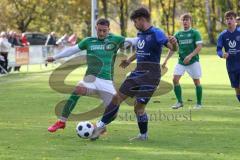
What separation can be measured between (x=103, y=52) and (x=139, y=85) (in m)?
0.89

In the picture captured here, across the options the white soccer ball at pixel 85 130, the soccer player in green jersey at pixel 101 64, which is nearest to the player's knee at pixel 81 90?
the soccer player in green jersey at pixel 101 64

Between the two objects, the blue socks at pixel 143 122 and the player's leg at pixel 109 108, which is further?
the player's leg at pixel 109 108

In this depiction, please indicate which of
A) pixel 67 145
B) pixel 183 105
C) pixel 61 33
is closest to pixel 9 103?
pixel 183 105

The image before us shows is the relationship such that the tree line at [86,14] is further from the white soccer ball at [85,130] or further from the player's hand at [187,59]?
the white soccer ball at [85,130]

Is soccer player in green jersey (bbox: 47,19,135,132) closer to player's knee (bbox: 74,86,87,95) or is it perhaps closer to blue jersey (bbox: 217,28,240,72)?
player's knee (bbox: 74,86,87,95)

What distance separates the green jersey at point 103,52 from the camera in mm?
12281

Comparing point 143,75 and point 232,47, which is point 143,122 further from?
point 232,47

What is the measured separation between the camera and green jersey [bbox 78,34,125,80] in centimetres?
1228

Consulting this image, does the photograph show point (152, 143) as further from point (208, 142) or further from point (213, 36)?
point (213, 36)

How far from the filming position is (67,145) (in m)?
11.3

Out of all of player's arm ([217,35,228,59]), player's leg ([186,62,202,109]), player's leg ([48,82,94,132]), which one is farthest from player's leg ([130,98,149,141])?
player's leg ([186,62,202,109])

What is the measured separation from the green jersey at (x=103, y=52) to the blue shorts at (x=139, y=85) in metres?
0.52

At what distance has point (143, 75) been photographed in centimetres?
1192

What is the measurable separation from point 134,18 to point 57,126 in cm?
249
